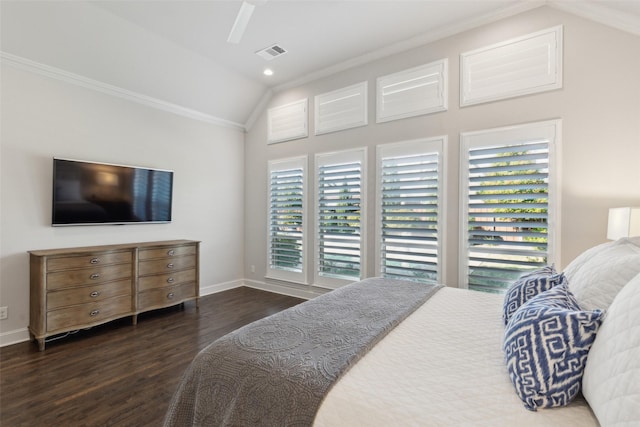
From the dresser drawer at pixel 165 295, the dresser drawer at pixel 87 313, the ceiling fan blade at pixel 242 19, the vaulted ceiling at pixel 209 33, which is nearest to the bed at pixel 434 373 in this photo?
the ceiling fan blade at pixel 242 19

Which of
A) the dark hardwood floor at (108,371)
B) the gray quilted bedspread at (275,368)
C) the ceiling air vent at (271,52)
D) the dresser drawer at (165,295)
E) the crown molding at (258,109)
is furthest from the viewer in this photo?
the crown molding at (258,109)

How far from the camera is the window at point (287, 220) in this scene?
4520 mm

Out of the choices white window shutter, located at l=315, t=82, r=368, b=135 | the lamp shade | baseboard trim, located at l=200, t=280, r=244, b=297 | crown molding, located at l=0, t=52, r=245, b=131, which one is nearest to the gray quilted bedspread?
the lamp shade

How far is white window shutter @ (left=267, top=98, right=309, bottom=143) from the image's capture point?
14.8 ft

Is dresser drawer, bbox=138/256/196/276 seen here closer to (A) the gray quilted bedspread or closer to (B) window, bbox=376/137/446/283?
(B) window, bbox=376/137/446/283

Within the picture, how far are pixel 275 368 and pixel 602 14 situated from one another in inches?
149

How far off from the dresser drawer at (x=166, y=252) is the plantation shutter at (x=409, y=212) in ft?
8.25

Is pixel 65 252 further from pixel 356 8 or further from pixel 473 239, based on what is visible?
pixel 473 239

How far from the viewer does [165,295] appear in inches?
147

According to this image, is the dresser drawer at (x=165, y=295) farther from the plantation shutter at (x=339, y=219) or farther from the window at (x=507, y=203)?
the window at (x=507, y=203)

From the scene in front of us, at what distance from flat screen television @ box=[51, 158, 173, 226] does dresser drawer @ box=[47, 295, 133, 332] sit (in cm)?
95

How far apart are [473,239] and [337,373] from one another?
2629 mm

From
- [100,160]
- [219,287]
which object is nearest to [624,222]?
[219,287]

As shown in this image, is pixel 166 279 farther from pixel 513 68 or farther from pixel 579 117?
pixel 579 117
